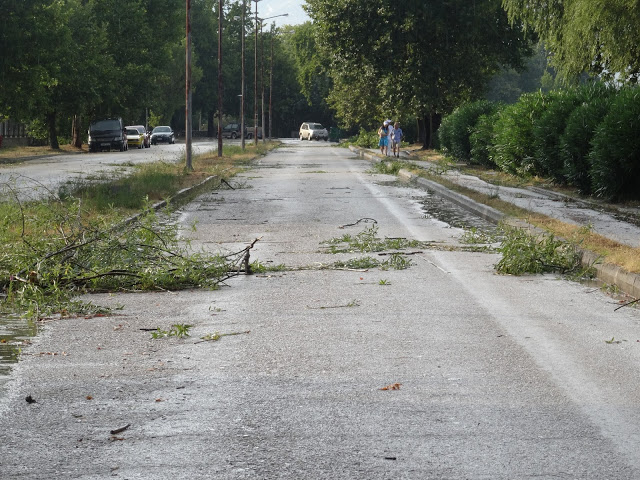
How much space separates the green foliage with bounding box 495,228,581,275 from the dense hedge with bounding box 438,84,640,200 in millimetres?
7532

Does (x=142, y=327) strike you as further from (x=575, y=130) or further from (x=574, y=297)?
(x=575, y=130)

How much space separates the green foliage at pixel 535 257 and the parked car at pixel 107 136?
53540 millimetres

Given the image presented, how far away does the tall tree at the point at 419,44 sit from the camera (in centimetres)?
4875

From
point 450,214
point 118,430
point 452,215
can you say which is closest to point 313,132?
point 450,214

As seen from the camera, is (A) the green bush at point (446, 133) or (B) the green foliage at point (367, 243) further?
(A) the green bush at point (446, 133)

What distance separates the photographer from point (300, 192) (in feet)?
80.6

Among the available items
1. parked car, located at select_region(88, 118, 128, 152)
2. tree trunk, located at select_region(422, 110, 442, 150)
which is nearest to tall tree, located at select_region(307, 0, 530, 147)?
tree trunk, located at select_region(422, 110, 442, 150)

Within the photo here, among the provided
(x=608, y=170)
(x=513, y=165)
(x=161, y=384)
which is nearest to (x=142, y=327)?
(x=161, y=384)

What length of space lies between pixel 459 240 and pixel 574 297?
15.2ft

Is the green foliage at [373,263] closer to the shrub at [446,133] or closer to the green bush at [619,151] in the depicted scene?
the green bush at [619,151]

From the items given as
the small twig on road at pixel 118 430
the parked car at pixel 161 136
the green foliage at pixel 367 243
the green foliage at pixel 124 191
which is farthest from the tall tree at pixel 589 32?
the parked car at pixel 161 136

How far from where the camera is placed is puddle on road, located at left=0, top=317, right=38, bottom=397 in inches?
261

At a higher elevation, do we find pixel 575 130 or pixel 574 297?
pixel 575 130

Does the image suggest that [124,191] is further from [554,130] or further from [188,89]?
[188,89]
